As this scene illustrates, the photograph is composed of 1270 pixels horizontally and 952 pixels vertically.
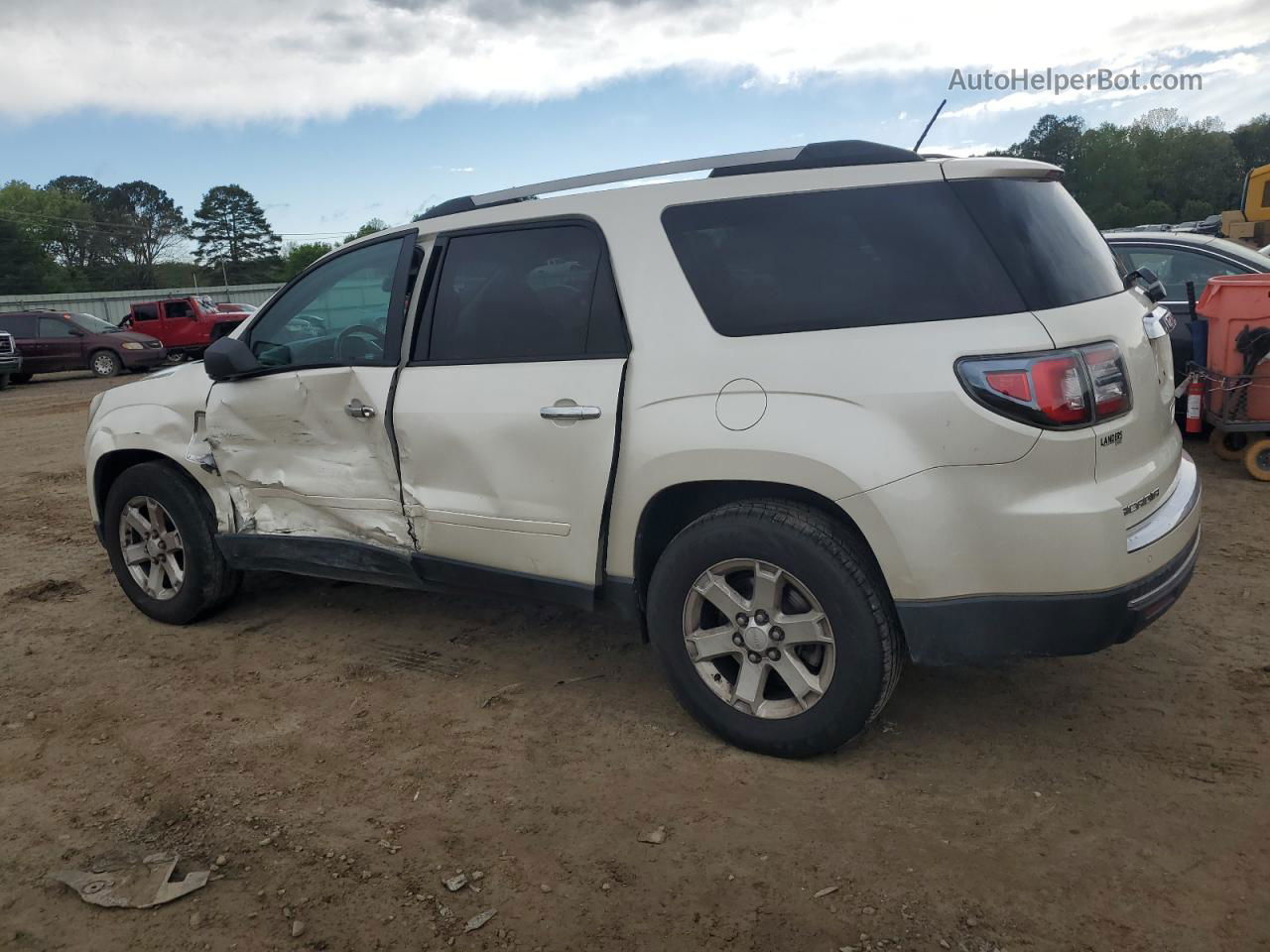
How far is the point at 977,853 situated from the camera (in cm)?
264

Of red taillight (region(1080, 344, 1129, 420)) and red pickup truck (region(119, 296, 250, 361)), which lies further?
red pickup truck (region(119, 296, 250, 361))

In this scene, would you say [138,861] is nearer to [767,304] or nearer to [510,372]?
[510,372]

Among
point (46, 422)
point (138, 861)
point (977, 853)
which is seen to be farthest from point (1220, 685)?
point (46, 422)

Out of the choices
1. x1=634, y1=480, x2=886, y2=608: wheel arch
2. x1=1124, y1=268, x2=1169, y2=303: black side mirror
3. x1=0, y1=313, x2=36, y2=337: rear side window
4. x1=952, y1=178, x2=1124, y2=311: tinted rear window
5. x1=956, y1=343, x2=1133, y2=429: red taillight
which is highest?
x1=0, y1=313, x2=36, y2=337: rear side window

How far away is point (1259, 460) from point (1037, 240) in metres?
4.80

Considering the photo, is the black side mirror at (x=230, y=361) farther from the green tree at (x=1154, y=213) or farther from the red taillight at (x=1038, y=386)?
the green tree at (x=1154, y=213)

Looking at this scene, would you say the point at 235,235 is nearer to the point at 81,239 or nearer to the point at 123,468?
the point at 81,239

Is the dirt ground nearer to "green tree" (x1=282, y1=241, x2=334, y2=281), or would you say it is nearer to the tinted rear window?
the tinted rear window

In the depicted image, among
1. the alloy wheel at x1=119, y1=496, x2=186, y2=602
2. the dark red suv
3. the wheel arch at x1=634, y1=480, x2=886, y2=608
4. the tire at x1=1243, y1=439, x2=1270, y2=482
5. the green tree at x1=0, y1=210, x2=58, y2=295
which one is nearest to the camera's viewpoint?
the wheel arch at x1=634, y1=480, x2=886, y2=608

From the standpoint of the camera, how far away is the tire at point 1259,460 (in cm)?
650

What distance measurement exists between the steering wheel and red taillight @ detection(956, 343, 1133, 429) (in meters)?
2.38

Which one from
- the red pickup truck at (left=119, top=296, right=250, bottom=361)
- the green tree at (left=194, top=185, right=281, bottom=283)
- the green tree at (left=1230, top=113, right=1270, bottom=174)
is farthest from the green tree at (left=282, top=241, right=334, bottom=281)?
the green tree at (left=1230, top=113, right=1270, bottom=174)

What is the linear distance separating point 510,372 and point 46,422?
13.2 m

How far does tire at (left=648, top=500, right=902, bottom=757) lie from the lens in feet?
9.48
